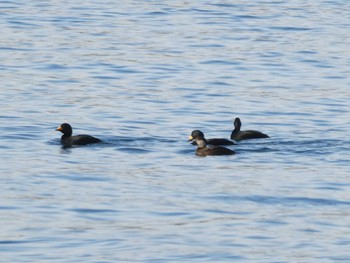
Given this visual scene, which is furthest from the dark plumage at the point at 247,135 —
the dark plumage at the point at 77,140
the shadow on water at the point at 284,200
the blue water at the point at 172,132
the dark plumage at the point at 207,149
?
the shadow on water at the point at 284,200

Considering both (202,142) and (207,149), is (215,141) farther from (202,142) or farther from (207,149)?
(207,149)

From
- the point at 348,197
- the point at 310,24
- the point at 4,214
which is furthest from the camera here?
the point at 310,24

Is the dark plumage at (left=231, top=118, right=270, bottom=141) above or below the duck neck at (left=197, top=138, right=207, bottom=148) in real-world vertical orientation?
below

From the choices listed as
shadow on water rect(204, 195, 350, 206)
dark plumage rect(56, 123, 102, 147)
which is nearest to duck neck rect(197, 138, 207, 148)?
dark plumage rect(56, 123, 102, 147)

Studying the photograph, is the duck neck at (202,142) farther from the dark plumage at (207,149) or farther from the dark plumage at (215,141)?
the dark plumage at (215,141)

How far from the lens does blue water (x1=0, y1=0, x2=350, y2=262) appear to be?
22.9m

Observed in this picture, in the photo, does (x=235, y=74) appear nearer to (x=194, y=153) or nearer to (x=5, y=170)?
(x=194, y=153)

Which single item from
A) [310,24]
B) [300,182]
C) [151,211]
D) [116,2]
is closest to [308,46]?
[310,24]

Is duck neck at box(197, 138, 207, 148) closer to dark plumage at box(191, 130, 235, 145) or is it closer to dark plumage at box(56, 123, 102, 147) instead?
dark plumage at box(191, 130, 235, 145)

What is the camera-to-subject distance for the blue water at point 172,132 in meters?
22.9

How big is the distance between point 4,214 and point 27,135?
27.2 feet

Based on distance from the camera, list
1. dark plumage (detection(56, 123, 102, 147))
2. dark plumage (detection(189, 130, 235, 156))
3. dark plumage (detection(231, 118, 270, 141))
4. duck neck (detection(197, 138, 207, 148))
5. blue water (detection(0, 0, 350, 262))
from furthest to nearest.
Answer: dark plumage (detection(231, 118, 270, 141)), dark plumage (detection(56, 123, 102, 147)), duck neck (detection(197, 138, 207, 148)), dark plumage (detection(189, 130, 235, 156)), blue water (detection(0, 0, 350, 262))

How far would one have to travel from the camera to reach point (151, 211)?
24562 mm

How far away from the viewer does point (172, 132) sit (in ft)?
109
